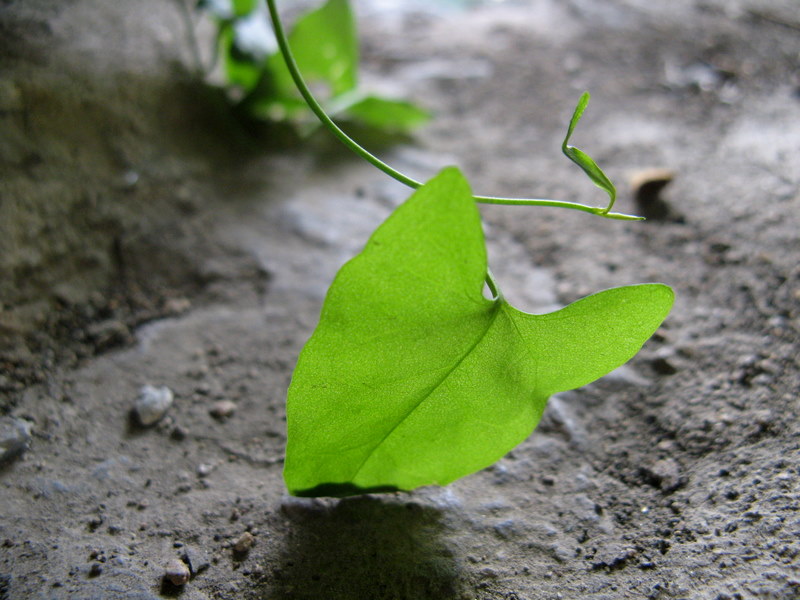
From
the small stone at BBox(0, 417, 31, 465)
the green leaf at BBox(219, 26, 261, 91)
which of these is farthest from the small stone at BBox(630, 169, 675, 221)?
the small stone at BBox(0, 417, 31, 465)

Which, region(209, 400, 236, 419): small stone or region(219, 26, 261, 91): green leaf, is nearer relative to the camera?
region(209, 400, 236, 419): small stone

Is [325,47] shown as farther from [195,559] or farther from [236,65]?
[195,559]

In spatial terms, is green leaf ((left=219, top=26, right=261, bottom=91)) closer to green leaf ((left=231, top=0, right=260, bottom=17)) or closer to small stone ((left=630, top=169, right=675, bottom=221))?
green leaf ((left=231, top=0, right=260, bottom=17))

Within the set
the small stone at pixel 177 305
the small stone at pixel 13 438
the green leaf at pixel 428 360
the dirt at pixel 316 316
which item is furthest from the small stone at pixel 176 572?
the small stone at pixel 177 305

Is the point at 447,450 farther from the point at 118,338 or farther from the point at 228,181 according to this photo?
the point at 228,181

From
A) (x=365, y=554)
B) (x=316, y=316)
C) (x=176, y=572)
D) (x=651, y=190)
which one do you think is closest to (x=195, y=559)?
(x=176, y=572)

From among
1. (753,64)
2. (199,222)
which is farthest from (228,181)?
(753,64)

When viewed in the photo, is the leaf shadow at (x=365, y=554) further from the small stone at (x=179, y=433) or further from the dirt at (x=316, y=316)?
the small stone at (x=179, y=433)

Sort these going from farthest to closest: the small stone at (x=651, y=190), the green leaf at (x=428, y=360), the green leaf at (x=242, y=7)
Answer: the green leaf at (x=242, y=7), the small stone at (x=651, y=190), the green leaf at (x=428, y=360)
